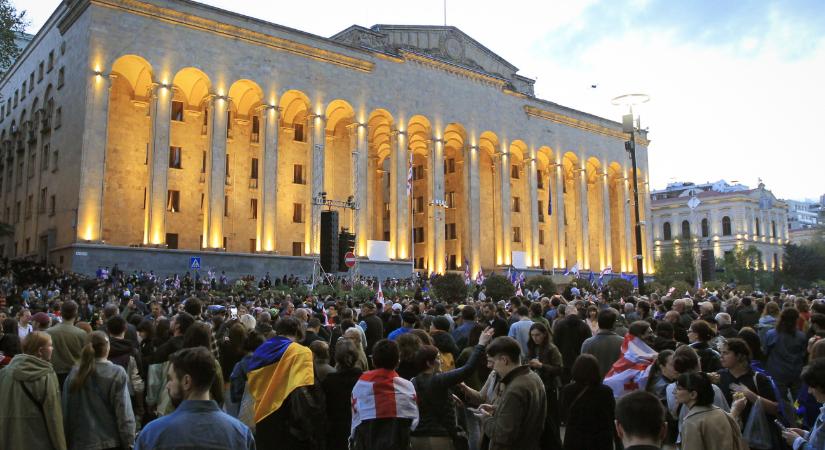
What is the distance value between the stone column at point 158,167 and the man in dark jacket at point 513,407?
3284cm

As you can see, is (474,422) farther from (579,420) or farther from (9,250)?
(9,250)

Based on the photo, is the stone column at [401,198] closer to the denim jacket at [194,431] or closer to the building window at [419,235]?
the building window at [419,235]

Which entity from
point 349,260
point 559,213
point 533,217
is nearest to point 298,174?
point 533,217

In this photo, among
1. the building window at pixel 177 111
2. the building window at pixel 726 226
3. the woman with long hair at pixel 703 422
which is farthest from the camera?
the building window at pixel 726 226

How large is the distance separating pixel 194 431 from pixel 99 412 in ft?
9.06

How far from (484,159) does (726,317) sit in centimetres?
4724

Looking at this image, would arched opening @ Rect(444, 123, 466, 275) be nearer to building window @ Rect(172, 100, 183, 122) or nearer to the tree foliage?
the tree foliage

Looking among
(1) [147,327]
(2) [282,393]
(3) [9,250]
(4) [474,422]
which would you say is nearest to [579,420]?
(4) [474,422]

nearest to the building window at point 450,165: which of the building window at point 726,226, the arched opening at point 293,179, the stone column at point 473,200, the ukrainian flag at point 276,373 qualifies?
the stone column at point 473,200

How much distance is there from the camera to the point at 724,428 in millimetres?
4473

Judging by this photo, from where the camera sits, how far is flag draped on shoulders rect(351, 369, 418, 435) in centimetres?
545

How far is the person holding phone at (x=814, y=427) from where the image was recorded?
4.46 m

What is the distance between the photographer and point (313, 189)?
40.4 meters

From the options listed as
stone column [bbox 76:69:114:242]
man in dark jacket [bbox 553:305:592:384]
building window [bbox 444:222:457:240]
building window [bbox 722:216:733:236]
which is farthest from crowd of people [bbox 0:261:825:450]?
building window [bbox 722:216:733:236]
